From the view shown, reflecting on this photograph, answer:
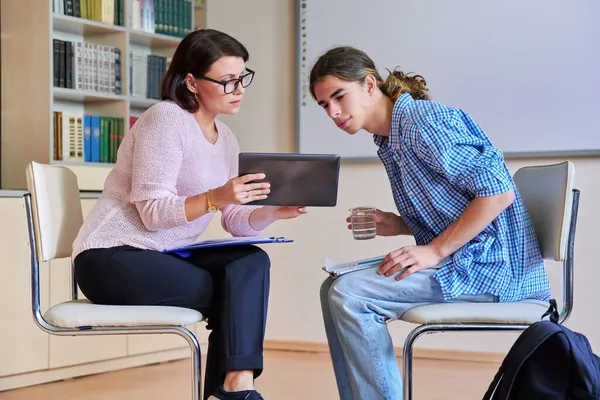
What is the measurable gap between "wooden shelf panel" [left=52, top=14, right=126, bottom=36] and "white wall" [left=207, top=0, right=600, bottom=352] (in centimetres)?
60

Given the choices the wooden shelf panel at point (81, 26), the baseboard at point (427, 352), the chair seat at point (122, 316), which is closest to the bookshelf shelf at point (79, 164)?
the wooden shelf panel at point (81, 26)

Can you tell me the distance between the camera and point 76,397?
2.84 meters

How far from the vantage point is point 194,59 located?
2.16 meters

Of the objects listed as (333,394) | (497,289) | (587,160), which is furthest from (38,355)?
(587,160)

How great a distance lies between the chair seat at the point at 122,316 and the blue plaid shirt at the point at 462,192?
0.57 m

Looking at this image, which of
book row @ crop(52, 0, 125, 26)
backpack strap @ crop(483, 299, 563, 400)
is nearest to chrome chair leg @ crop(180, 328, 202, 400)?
backpack strap @ crop(483, 299, 563, 400)

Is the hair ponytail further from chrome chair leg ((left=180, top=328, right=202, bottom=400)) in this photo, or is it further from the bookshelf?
the bookshelf

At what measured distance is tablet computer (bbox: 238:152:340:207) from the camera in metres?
1.88

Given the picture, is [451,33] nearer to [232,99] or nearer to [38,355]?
[232,99]

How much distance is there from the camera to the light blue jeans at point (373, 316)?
71.0 inches

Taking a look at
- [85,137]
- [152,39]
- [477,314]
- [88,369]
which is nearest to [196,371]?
[477,314]

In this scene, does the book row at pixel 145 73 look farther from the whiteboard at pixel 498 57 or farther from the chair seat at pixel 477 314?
the chair seat at pixel 477 314

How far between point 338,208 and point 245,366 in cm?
192

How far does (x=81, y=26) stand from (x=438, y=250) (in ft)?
7.39
